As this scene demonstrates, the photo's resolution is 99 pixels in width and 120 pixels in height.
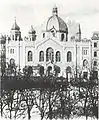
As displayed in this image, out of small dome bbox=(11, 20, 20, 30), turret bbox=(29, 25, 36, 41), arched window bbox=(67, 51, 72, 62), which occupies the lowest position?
arched window bbox=(67, 51, 72, 62)

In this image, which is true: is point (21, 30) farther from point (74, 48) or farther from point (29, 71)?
point (74, 48)

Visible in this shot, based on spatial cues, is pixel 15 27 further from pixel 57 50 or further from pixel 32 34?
pixel 57 50

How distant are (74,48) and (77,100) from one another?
48 centimetres

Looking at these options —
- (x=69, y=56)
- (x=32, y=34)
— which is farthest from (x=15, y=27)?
(x=69, y=56)

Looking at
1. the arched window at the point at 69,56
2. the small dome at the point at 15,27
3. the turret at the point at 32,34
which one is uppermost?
the small dome at the point at 15,27

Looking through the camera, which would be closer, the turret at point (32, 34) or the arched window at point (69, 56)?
the turret at point (32, 34)

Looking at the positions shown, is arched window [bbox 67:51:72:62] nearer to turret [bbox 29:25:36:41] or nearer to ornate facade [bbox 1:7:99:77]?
ornate facade [bbox 1:7:99:77]

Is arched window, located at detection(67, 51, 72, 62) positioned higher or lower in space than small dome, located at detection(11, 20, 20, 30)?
lower

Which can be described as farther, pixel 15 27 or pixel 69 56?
pixel 69 56

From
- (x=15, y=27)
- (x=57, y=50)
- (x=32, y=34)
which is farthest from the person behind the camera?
(x=57, y=50)

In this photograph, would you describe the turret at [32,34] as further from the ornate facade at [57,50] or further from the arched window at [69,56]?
the arched window at [69,56]

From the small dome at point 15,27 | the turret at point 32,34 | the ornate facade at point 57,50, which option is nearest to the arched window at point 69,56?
the ornate facade at point 57,50

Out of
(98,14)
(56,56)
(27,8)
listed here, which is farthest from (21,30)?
(98,14)

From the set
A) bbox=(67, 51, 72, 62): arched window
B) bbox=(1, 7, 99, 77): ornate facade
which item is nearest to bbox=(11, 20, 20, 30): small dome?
bbox=(1, 7, 99, 77): ornate facade
